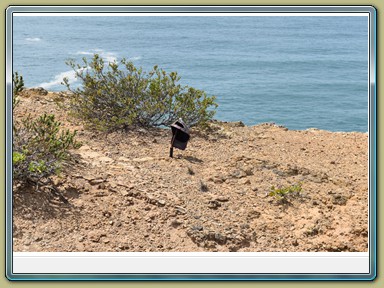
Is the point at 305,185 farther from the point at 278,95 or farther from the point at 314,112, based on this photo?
the point at 278,95

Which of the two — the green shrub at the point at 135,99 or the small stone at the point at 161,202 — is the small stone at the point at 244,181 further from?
the green shrub at the point at 135,99

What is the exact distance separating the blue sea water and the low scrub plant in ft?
40.3

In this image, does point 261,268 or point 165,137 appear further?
point 165,137

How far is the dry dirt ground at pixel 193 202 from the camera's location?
23.8ft

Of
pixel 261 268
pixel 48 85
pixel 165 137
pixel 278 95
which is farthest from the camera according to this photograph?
pixel 278 95

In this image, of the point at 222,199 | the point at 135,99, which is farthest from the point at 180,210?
the point at 135,99

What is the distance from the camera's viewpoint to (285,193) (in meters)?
8.52

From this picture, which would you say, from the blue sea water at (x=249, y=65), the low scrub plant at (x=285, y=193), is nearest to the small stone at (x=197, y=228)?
the low scrub plant at (x=285, y=193)

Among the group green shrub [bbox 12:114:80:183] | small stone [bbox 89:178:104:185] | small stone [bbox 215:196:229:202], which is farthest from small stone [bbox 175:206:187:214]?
green shrub [bbox 12:114:80:183]

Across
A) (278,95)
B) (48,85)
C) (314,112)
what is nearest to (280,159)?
(48,85)

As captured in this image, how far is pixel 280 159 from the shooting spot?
402 inches

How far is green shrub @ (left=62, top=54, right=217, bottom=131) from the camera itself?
11.3 m

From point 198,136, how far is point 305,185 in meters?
2.97

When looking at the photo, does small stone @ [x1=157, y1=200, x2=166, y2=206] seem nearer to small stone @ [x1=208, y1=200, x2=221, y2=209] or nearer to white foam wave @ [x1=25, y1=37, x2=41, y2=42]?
small stone @ [x1=208, y1=200, x2=221, y2=209]
